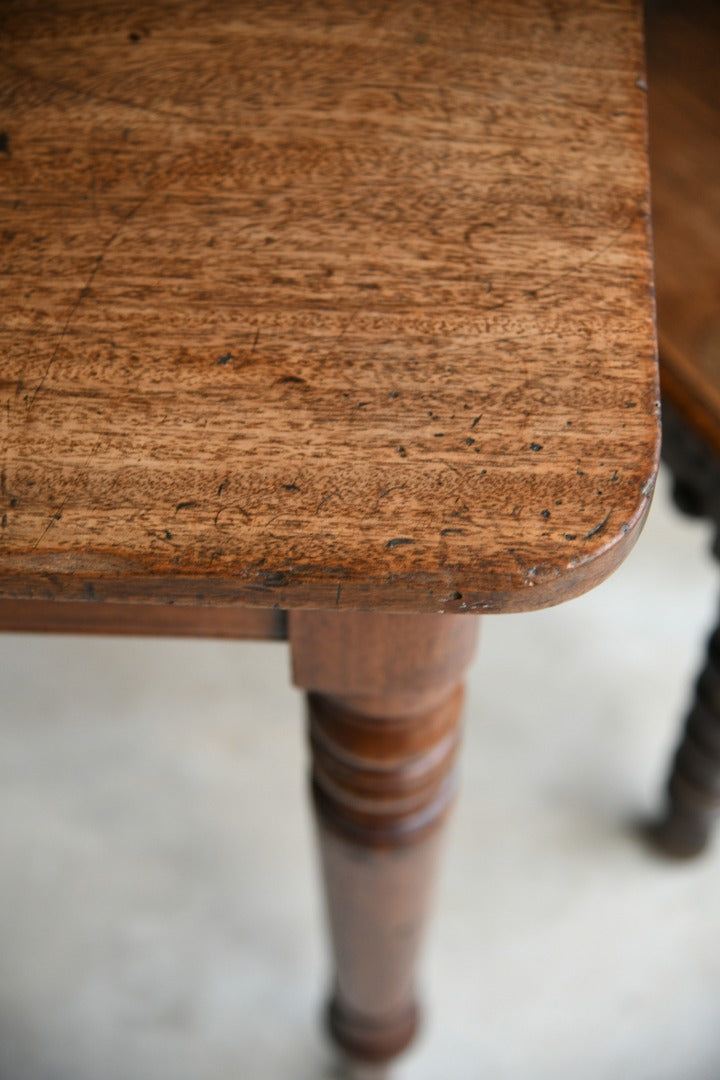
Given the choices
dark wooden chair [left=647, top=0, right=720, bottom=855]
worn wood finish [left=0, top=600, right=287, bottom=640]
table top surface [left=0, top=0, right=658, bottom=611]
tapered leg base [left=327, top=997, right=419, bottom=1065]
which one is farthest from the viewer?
tapered leg base [left=327, top=997, right=419, bottom=1065]

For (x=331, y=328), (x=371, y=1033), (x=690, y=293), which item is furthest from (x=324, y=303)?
(x=371, y=1033)

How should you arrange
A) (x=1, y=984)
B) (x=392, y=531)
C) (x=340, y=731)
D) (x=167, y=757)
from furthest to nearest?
1. (x=167, y=757)
2. (x=1, y=984)
3. (x=340, y=731)
4. (x=392, y=531)

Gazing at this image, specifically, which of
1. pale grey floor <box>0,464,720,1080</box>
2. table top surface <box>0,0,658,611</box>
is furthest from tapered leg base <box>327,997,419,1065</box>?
table top surface <box>0,0,658,611</box>

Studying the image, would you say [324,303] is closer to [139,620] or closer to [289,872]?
[139,620]

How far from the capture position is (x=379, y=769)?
50 cm

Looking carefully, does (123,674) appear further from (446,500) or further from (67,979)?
(446,500)

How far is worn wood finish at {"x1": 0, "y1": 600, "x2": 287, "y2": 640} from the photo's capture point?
0.42 metres

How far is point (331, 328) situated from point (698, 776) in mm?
584

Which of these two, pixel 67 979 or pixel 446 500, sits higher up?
pixel 446 500

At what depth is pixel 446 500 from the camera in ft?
1.02

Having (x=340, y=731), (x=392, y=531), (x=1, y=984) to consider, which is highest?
(x=392, y=531)

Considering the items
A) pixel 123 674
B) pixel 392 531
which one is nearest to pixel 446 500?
pixel 392 531

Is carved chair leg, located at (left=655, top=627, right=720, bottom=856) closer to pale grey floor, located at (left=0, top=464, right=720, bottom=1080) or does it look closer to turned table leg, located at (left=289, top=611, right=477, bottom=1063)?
pale grey floor, located at (left=0, top=464, right=720, bottom=1080)

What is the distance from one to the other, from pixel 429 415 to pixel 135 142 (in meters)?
0.18
